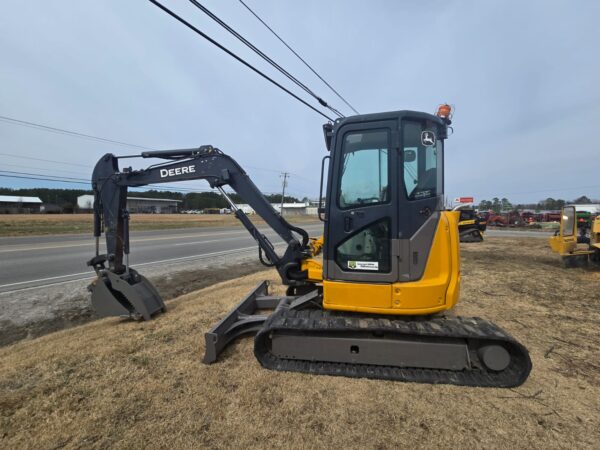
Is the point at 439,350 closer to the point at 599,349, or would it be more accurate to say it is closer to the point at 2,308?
the point at 599,349

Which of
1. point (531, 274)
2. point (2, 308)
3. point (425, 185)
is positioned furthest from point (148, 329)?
point (531, 274)

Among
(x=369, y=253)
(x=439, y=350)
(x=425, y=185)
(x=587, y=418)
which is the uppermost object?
(x=425, y=185)

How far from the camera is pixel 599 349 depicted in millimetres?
3910

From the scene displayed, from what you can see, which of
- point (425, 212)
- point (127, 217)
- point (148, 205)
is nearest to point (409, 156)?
point (425, 212)

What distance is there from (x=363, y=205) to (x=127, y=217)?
416cm

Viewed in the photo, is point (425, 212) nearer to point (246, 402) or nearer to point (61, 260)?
point (246, 402)

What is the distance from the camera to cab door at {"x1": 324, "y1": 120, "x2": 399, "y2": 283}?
11.1 ft

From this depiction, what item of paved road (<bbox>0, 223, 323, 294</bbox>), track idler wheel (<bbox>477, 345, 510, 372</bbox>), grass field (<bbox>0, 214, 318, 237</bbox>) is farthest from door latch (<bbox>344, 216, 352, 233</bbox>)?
grass field (<bbox>0, 214, 318, 237</bbox>)

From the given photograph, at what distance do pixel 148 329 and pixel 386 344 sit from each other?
3427mm

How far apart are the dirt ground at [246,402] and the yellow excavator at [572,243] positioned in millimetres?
7058

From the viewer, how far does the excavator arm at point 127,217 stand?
454 centimetres

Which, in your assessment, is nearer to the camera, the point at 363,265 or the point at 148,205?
the point at 363,265

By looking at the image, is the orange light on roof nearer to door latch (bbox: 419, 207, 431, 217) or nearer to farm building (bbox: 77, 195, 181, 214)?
door latch (bbox: 419, 207, 431, 217)

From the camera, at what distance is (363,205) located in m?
3.48
